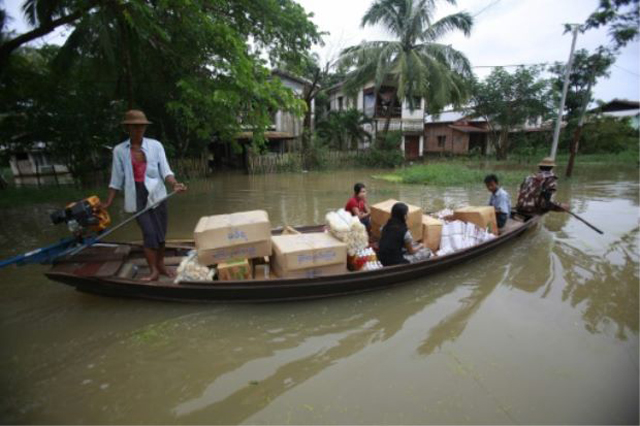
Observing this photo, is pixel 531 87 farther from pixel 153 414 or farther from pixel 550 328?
pixel 153 414

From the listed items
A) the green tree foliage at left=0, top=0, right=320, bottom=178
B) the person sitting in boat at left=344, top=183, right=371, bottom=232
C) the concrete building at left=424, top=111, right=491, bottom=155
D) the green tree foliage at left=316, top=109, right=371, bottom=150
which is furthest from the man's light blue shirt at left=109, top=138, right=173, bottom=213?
the concrete building at left=424, top=111, right=491, bottom=155

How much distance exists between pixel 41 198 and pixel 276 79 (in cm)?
893

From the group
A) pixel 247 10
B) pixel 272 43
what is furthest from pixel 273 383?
pixel 272 43

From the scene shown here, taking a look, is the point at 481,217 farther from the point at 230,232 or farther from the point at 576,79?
the point at 576,79

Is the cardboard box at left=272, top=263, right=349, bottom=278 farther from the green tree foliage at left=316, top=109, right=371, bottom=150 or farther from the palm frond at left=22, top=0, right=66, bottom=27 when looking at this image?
the green tree foliage at left=316, top=109, right=371, bottom=150

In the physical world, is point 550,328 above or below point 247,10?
below

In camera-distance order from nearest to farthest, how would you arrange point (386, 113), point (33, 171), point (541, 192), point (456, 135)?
point (541, 192) < point (33, 171) < point (386, 113) < point (456, 135)

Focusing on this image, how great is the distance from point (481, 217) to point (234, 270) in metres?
4.09

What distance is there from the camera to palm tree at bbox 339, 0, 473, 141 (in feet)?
56.1

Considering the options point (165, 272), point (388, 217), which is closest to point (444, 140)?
point (388, 217)

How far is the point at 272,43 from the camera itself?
8.98m

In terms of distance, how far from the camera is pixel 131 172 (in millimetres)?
3756

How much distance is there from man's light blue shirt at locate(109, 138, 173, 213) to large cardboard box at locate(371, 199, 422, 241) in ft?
10.1

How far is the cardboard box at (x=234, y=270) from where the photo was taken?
388cm
